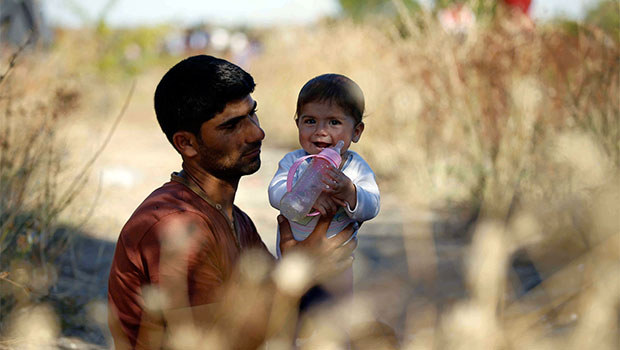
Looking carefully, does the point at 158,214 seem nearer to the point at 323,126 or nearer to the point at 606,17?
the point at 323,126

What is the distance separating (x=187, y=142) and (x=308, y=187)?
17.2 inches

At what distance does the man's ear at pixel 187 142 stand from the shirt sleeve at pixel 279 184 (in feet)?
1.08

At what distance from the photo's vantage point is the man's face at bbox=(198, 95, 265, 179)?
2.36 m

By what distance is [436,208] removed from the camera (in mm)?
7156

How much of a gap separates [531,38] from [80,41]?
946 cm

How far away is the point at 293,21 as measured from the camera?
44.6 ft

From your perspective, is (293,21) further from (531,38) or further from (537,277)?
(537,277)

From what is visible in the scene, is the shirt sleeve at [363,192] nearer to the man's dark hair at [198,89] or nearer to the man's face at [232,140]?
the man's face at [232,140]

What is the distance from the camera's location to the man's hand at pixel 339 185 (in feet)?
7.73

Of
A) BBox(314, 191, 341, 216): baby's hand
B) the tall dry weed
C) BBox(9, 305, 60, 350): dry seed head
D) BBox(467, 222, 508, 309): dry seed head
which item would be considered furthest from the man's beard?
BBox(9, 305, 60, 350): dry seed head

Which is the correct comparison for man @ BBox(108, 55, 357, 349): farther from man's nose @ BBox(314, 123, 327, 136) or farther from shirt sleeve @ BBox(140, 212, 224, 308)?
man's nose @ BBox(314, 123, 327, 136)

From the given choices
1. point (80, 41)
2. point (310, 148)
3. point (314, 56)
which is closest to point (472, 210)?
point (310, 148)

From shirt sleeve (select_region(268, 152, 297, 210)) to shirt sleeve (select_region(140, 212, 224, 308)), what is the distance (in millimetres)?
416

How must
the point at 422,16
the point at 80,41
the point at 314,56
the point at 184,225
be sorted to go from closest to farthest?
the point at 184,225 < the point at 422,16 < the point at 314,56 < the point at 80,41
